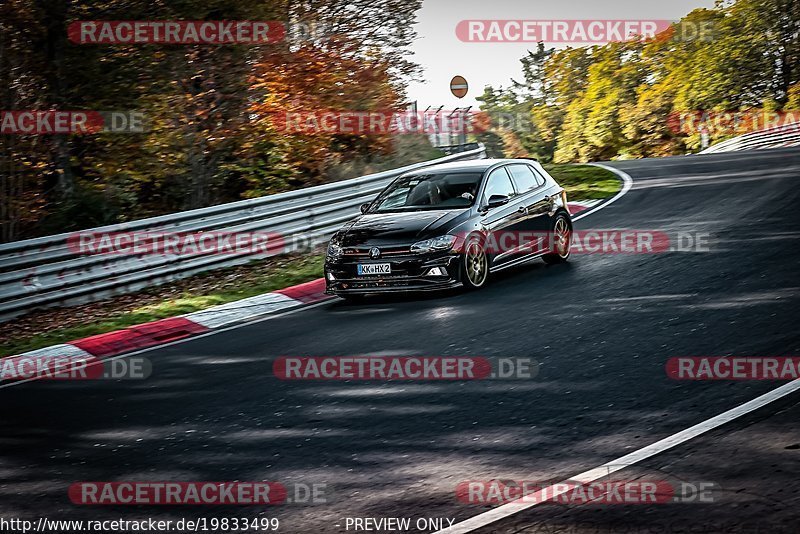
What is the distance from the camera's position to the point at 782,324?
8125 millimetres

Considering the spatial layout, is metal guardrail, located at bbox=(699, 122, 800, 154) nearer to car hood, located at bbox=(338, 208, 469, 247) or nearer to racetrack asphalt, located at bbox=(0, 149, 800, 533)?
car hood, located at bbox=(338, 208, 469, 247)

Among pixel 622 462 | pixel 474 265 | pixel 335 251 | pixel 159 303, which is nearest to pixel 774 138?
pixel 474 265

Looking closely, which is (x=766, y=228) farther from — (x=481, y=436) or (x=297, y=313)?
(x=481, y=436)

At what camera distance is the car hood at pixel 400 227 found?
1120cm

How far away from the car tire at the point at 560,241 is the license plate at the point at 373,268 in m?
2.68

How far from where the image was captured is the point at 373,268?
36.8ft

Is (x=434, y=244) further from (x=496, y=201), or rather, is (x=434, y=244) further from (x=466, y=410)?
(x=466, y=410)

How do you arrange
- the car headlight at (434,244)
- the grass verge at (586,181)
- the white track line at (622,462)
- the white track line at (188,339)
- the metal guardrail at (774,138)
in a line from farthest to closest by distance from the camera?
the metal guardrail at (774,138) → the grass verge at (586,181) → the car headlight at (434,244) → the white track line at (188,339) → the white track line at (622,462)

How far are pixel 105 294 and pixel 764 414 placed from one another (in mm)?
9875

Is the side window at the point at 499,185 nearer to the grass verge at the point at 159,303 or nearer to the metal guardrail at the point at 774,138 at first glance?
the grass verge at the point at 159,303

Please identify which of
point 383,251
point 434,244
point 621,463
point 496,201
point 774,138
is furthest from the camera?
point 774,138

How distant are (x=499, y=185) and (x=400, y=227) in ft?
5.53

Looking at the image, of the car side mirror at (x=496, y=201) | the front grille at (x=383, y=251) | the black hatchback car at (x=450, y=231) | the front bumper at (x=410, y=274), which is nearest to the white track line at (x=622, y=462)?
the front bumper at (x=410, y=274)

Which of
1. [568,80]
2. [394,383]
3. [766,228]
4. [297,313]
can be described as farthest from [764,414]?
[568,80]
